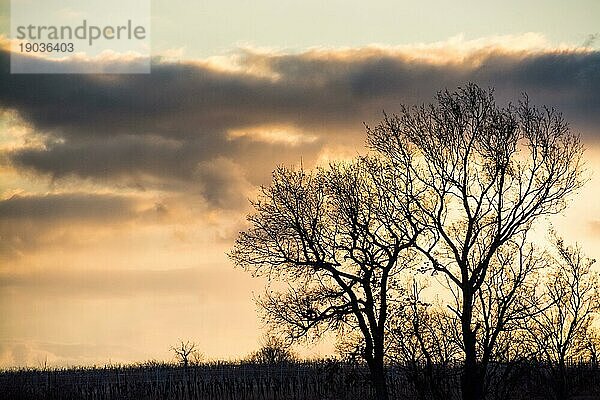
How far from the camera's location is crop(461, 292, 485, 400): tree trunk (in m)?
29.4

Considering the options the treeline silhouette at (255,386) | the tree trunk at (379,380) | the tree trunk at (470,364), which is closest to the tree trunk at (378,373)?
the tree trunk at (379,380)

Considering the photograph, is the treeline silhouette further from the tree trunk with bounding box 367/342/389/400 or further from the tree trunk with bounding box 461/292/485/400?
the tree trunk with bounding box 461/292/485/400

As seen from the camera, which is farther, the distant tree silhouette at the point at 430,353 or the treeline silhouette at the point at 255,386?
the treeline silhouette at the point at 255,386

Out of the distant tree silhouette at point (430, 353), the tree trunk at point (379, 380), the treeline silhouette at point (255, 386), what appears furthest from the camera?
the treeline silhouette at point (255, 386)

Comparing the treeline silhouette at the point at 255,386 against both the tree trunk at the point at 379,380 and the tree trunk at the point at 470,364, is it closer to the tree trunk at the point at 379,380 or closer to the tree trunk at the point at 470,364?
the tree trunk at the point at 379,380

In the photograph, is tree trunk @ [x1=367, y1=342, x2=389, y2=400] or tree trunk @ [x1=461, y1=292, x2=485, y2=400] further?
tree trunk @ [x1=367, y1=342, x2=389, y2=400]

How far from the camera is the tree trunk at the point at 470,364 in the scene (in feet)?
96.6

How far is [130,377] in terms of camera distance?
67562 millimetres

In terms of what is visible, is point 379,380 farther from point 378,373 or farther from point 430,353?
point 430,353

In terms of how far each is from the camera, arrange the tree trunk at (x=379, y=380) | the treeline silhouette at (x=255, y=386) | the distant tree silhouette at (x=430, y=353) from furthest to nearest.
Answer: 1. the treeline silhouette at (x=255, y=386)
2. the tree trunk at (x=379, y=380)
3. the distant tree silhouette at (x=430, y=353)

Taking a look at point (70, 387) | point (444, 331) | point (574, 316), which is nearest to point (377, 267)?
point (444, 331)

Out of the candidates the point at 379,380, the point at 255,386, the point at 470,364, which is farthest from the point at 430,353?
the point at 255,386

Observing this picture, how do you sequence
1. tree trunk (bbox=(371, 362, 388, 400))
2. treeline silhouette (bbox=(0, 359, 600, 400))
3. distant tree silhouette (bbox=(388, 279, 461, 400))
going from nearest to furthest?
distant tree silhouette (bbox=(388, 279, 461, 400)) < tree trunk (bbox=(371, 362, 388, 400)) < treeline silhouette (bbox=(0, 359, 600, 400))

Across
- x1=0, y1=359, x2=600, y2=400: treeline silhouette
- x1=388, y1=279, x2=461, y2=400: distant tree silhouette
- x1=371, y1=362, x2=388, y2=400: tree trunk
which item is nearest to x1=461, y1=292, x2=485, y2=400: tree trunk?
x1=388, y1=279, x2=461, y2=400: distant tree silhouette
